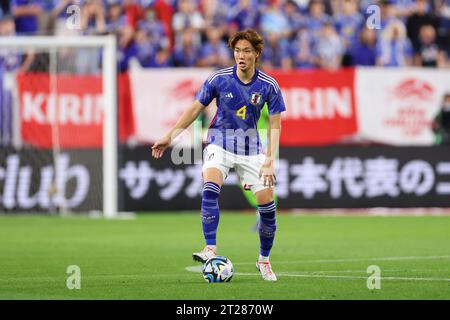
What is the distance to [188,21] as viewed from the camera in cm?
2500

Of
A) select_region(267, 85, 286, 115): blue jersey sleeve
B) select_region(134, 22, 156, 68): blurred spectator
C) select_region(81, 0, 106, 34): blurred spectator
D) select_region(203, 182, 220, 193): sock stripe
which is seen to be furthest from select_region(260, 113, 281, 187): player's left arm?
select_region(134, 22, 156, 68): blurred spectator

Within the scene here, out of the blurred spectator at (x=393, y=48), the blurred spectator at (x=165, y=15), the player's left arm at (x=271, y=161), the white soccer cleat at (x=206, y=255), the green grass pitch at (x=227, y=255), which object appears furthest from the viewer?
the blurred spectator at (x=165, y=15)

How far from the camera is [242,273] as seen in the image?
11.8 m

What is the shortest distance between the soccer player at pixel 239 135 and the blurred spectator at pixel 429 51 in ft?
47.1

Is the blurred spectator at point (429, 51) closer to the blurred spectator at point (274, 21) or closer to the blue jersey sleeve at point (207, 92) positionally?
the blurred spectator at point (274, 21)

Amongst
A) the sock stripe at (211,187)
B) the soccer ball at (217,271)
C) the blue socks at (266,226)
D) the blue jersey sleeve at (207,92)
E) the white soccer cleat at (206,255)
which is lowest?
the soccer ball at (217,271)

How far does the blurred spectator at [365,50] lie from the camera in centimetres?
2455

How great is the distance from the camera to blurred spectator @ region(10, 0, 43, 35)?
78.9ft

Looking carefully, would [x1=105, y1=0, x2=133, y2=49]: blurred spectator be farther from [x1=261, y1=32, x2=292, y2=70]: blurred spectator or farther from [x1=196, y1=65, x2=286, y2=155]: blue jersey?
[x1=196, y1=65, x2=286, y2=155]: blue jersey

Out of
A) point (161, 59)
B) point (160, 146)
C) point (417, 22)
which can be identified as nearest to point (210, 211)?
point (160, 146)

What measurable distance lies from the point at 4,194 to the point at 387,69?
802cm

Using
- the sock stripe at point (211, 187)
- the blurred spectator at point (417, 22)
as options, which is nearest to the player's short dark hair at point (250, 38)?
the sock stripe at point (211, 187)
